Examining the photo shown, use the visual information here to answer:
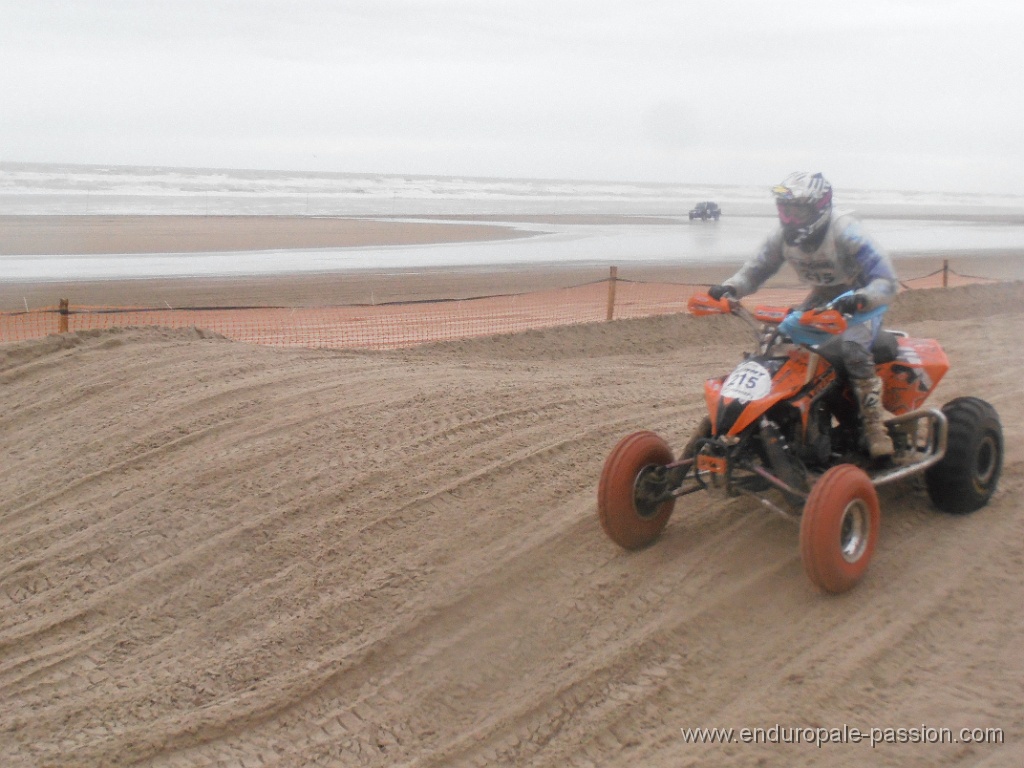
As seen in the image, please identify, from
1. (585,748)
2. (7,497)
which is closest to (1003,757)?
(585,748)

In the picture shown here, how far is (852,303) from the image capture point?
4.90 m

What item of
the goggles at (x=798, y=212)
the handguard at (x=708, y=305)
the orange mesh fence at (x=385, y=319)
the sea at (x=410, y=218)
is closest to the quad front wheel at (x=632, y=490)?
the handguard at (x=708, y=305)

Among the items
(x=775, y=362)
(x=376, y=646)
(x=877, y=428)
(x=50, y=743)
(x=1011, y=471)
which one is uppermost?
(x=775, y=362)

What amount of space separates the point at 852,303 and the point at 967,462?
134 centimetres

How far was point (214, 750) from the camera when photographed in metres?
4.38

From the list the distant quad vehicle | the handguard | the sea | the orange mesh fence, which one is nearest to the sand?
the handguard

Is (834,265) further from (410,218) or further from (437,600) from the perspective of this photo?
(410,218)

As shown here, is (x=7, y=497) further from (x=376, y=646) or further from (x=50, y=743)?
(x=376, y=646)

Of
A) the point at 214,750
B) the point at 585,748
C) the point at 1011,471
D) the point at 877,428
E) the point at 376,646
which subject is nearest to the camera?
the point at 585,748

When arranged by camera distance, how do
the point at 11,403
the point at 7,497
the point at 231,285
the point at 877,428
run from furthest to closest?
the point at 231,285 < the point at 11,403 < the point at 7,497 < the point at 877,428

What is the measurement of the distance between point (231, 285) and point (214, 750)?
1628 cm

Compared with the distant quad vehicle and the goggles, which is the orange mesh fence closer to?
the goggles

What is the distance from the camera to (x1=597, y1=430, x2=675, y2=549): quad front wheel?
17.1 feet

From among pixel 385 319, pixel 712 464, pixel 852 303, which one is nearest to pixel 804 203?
pixel 852 303
